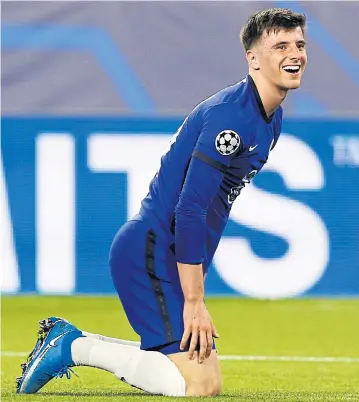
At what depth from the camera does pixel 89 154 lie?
9008 mm

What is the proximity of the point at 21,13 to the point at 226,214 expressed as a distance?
475cm

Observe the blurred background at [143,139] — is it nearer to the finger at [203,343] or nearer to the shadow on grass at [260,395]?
the shadow on grass at [260,395]

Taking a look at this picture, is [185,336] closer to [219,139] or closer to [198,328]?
[198,328]

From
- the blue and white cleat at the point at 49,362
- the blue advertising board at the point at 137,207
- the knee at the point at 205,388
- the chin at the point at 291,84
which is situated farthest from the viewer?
the blue advertising board at the point at 137,207

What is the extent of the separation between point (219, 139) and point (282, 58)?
0.42 meters

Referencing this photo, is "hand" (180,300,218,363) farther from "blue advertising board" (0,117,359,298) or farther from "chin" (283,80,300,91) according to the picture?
"blue advertising board" (0,117,359,298)

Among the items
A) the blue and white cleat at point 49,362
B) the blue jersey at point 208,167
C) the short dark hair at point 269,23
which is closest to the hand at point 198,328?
the blue jersey at point 208,167

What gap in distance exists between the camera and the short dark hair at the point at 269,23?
447cm

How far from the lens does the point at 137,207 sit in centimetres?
893

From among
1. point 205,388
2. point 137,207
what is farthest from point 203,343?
point 137,207

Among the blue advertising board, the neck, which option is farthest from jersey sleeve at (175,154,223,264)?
the blue advertising board

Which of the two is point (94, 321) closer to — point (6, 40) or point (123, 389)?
point (6, 40)

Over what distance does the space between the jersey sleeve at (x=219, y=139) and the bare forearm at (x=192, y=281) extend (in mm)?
387

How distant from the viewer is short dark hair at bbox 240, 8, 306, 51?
14.7 ft
